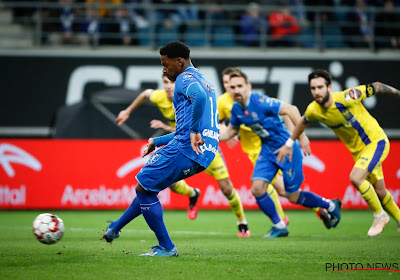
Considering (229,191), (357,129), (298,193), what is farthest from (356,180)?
(229,191)

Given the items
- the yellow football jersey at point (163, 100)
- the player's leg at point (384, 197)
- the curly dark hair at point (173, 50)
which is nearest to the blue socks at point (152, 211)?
the curly dark hair at point (173, 50)

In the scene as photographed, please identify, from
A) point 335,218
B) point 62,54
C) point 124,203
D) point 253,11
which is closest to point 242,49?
point 253,11

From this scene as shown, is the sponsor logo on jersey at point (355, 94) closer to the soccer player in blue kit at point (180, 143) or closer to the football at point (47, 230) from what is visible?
the soccer player in blue kit at point (180, 143)

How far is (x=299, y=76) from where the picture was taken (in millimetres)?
19766

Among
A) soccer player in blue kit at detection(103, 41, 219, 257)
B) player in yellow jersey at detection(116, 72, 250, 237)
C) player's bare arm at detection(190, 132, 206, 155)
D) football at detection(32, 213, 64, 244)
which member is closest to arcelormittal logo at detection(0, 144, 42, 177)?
player in yellow jersey at detection(116, 72, 250, 237)

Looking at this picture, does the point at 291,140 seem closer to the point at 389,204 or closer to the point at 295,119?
the point at 295,119

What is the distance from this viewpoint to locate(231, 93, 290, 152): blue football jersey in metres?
10.0

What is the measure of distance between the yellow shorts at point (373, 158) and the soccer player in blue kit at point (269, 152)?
88 centimetres

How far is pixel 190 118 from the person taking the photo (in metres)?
6.73

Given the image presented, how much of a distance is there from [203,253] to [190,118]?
1.76 meters

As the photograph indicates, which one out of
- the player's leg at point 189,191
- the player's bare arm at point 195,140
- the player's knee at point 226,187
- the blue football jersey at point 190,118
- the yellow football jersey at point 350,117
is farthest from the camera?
the player's leg at point 189,191

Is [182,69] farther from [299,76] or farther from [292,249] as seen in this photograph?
[299,76]

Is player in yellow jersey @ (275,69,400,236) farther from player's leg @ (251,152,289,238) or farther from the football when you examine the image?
the football

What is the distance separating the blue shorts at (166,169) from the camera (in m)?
6.75
